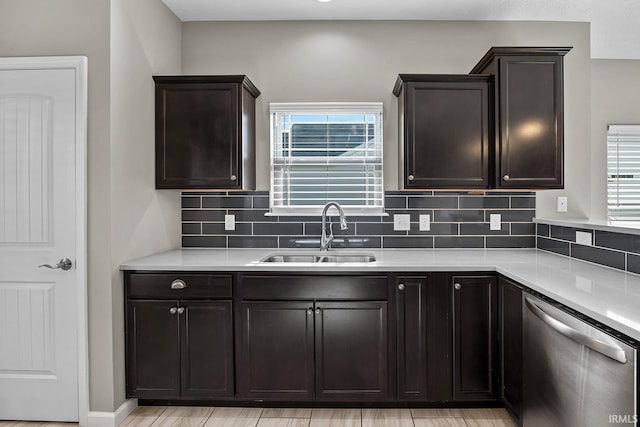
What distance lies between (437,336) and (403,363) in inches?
9.8

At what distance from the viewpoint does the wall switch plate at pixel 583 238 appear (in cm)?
237

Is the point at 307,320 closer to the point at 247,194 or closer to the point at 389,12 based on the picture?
the point at 247,194

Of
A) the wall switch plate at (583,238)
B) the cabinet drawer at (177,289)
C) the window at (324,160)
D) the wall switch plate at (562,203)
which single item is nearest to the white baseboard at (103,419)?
the cabinet drawer at (177,289)

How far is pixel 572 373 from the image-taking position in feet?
4.82

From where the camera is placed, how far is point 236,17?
A: 3.02 m

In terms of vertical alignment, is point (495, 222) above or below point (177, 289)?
above

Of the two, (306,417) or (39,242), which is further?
(306,417)

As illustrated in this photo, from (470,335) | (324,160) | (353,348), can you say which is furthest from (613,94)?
(353,348)

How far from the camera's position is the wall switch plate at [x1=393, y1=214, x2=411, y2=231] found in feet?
9.97

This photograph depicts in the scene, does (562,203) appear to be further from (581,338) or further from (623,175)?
(581,338)

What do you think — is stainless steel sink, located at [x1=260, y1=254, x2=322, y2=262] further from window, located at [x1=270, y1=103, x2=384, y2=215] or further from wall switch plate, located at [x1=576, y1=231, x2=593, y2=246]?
wall switch plate, located at [x1=576, y1=231, x2=593, y2=246]

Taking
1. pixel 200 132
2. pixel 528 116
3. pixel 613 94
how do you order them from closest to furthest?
pixel 528 116 < pixel 200 132 < pixel 613 94

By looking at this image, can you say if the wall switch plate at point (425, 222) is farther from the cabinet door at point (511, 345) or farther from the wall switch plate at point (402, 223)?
the cabinet door at point (511, 345)

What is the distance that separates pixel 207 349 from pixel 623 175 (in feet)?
13.9
